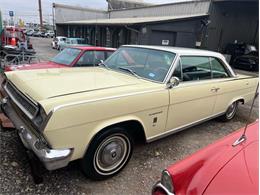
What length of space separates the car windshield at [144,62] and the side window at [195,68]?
29 cm

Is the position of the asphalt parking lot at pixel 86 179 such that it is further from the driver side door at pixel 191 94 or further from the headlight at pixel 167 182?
the headlight at pixel 167 182

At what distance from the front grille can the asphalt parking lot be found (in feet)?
2.73

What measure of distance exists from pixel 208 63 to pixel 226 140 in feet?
7.45

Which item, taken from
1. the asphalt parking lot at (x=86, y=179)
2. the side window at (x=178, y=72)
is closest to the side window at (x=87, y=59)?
the asphalt parking lot at (x=86, y=179)

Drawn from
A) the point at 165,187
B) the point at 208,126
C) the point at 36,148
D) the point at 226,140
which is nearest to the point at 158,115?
the point at 226,140

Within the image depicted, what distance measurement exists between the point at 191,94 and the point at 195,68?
0.55m

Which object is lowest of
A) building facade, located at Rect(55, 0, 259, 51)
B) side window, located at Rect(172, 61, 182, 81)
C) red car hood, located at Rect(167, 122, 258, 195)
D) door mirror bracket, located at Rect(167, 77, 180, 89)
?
red car hood, located at Rect(167, 122, 258, 195)

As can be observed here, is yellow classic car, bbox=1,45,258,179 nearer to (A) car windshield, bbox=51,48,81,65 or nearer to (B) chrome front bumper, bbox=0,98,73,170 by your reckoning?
(B) chrome front bumper, bbox=0,98,73,170

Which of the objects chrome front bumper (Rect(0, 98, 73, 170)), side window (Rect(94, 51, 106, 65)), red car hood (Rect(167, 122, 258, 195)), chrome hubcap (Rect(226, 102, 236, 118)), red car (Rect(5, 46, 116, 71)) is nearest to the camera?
red car hood (Rect(167, 122, 258, 195))

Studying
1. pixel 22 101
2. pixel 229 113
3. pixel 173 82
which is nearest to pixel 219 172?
pixel 173 82

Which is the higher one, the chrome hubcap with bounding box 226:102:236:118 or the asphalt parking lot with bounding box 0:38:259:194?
the chrome hubcap with bounding box 226:102:236:118

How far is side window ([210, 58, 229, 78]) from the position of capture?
409 centimetres

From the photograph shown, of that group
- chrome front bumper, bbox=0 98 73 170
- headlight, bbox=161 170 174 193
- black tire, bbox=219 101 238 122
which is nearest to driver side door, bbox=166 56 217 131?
black tire, bbox=219 101 238 122

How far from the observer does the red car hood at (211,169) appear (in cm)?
149
